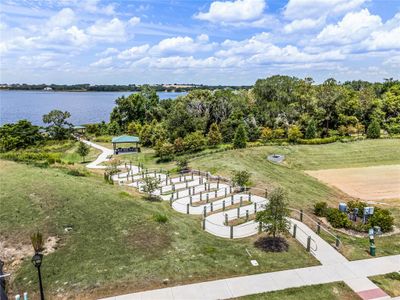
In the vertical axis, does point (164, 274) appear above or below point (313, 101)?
below

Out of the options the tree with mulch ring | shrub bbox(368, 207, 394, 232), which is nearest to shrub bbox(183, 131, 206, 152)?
shrub bbox(368, 207, 394, 232)

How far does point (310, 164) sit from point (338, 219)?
2462 centimetres

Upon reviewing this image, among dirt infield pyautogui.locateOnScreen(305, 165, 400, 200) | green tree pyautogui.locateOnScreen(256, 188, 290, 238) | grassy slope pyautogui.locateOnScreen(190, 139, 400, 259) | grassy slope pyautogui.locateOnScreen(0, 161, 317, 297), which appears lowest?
dirt infield pyautogui.locateOnScreen(305, 165, 400, 200)

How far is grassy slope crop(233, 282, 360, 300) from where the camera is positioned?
35.8 feet

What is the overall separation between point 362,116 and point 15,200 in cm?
6267

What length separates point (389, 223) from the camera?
17562 millimetres

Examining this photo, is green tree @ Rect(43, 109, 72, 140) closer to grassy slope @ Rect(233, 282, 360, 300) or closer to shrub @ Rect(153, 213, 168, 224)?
shrub @ Rect(153, 213, 168, 224)

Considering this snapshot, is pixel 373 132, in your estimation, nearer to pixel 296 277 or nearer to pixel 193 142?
pixel 193 142

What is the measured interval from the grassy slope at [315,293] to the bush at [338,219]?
6.71 m

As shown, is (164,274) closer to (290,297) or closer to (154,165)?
(290,297)

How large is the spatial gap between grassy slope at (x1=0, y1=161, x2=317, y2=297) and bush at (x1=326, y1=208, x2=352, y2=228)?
15.3ft

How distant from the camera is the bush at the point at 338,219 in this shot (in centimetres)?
1780

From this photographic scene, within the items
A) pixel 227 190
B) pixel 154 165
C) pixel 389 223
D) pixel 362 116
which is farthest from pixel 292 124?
pixel 389 223

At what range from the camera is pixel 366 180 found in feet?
114
